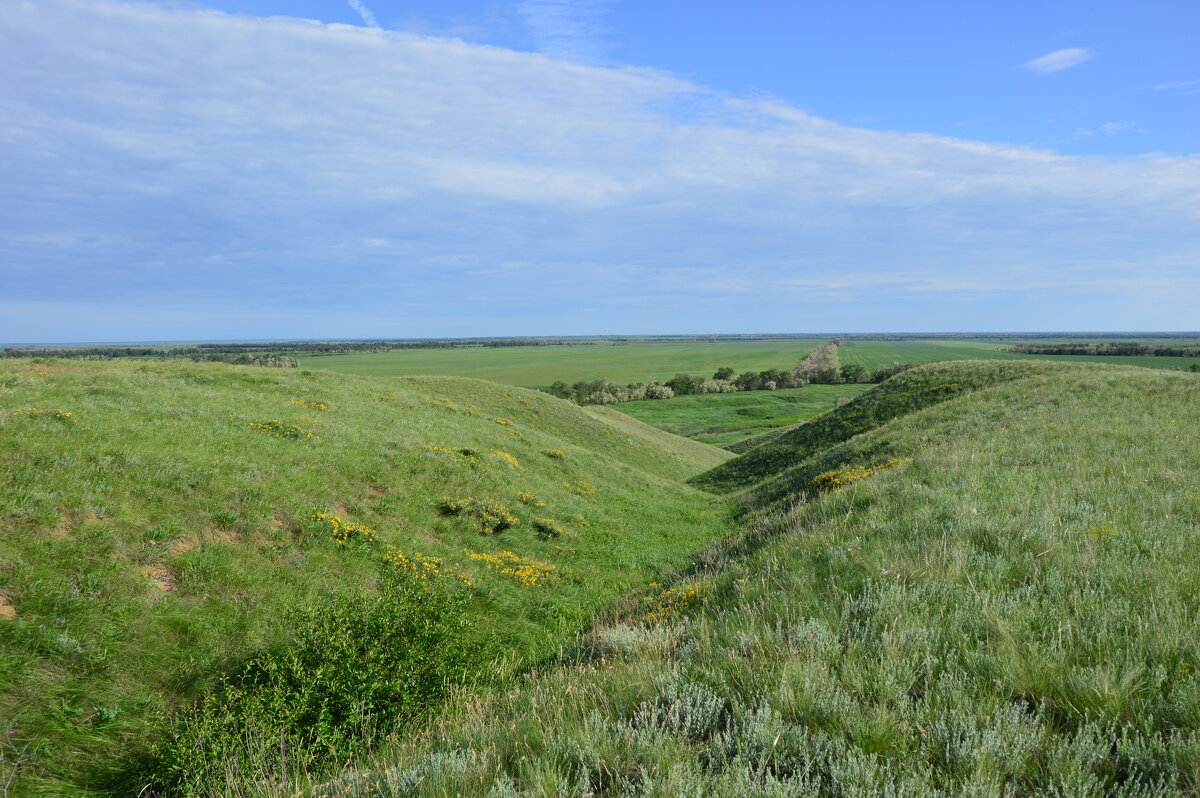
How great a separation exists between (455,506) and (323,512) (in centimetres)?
387

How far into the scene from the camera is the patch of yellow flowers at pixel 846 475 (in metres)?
15.1

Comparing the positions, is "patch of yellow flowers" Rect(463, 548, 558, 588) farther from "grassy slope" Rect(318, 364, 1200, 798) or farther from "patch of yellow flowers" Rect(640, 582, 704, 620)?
"grassy slope" Rect(318, 364, 1200, 798)

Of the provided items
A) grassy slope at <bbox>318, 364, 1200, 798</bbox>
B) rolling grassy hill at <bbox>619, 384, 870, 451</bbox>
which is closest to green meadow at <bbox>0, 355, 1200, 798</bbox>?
grassy slope at <bbox>318, 364, 1200, 798</bbox>

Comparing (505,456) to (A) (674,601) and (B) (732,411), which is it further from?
(B) (732,411)

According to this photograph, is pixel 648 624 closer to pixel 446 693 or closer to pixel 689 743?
pixel 446 693

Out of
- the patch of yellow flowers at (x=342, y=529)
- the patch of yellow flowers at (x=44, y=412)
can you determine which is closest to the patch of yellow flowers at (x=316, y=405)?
the patch of yellow flowers at (x=44, y=412)

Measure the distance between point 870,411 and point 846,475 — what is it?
19512 mm

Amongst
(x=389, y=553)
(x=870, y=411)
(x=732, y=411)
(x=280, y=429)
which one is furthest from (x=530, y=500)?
(x=732, y=411)

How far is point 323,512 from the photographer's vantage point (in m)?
12.5

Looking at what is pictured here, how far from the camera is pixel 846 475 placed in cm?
1620

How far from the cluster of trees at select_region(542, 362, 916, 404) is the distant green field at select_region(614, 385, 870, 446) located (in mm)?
4770

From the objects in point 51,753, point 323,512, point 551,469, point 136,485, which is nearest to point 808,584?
point 51,753

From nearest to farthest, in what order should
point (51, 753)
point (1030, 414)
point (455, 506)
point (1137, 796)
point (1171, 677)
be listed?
point (1137, 796) → point (1171, 677) → point (51, 753) → point (455, 506) → point (1030, 414)

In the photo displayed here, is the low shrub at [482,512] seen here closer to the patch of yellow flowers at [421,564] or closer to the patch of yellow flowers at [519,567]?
the patch of yellow flowers at [519,567]
